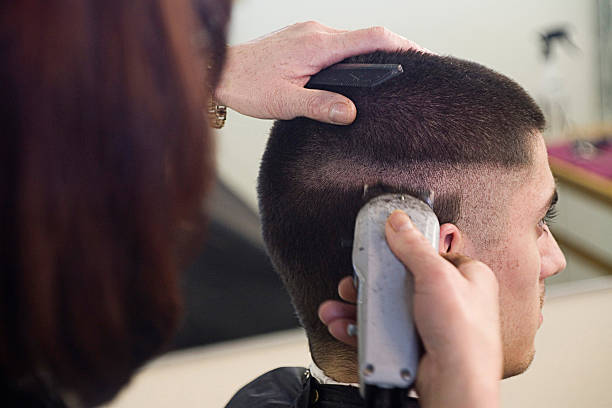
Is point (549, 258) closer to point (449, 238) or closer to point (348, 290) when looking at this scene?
point (449, 238)

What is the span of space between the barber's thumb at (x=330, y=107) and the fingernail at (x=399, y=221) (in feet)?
0.84

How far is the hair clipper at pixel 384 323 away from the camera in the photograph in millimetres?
894

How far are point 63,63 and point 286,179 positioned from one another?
68 centimetres

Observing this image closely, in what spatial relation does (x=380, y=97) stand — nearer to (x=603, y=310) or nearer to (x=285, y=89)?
(x=285, y=89)

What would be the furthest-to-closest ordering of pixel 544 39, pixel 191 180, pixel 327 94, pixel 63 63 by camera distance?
pixel 544 39 → pixel 327 94 → pixel 191 180 → pixel 63 63

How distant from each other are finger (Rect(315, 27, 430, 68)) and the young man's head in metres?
0.02

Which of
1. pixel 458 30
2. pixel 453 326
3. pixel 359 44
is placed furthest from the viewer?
pixel 458 30

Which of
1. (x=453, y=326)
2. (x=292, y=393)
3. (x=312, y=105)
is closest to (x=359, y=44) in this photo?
(x=312, y=105)

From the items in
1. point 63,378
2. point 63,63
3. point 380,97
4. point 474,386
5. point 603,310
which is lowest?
point 603,310

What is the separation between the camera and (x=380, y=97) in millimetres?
1172

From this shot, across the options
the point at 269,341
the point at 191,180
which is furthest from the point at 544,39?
the point at 191,180

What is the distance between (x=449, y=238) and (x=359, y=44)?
412 millimetres

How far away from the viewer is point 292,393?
1593 millimetres

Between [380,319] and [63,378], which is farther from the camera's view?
[380,319]
